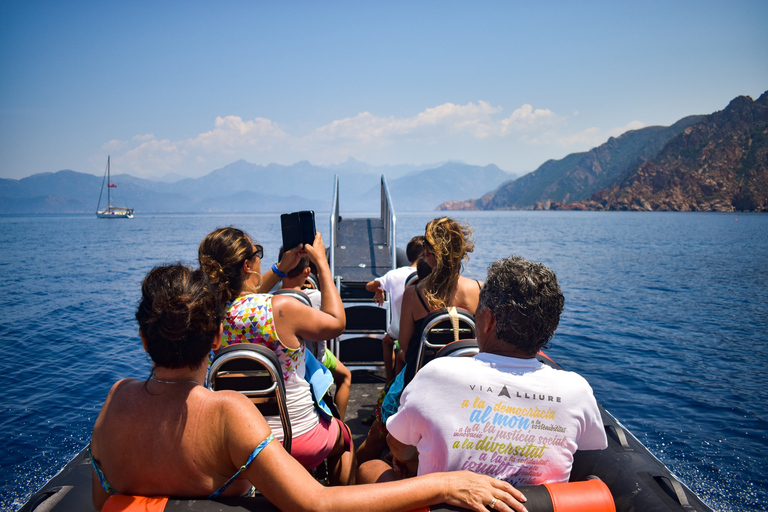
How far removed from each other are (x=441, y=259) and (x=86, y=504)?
2.29m

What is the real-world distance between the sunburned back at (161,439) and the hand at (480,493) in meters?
0.72

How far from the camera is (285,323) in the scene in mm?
2203

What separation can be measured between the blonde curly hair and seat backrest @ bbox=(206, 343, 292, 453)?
1245mm

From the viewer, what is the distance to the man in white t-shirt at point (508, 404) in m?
1.51

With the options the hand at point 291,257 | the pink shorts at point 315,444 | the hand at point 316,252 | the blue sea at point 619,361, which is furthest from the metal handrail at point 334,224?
the pink shorts at point 315,444

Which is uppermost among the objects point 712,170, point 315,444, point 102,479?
point 712,170

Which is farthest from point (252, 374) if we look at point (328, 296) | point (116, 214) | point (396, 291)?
point (116, 214)

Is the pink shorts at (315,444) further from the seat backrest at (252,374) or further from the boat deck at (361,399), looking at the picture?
the boat deck at (361,399)

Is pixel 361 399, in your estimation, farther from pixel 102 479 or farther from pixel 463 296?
pixel 102 479

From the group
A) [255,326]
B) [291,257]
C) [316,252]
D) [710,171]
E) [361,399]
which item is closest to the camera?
[255,326]

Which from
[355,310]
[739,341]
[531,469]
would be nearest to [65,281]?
[355,310]

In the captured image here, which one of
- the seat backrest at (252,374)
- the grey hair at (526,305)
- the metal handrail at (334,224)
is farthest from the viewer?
the metal handrail at (334,224)

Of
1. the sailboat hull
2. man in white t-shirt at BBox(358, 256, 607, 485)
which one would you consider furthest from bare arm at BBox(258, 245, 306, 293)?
the sailboat hull

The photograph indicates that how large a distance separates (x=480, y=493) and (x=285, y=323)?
1194 millimetres
